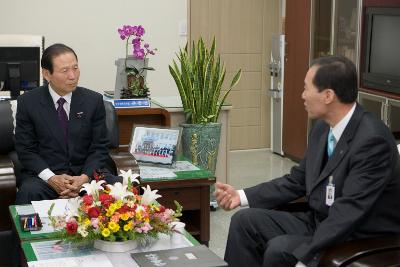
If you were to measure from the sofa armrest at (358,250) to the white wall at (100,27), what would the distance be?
15.2 feet

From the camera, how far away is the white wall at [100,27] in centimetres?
670

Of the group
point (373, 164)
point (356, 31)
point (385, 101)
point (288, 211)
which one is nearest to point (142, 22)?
point (356, 31)

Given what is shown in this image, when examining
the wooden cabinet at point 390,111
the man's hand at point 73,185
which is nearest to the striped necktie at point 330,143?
the man's hand at point 73,185

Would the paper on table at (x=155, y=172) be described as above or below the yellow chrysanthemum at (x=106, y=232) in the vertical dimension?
below

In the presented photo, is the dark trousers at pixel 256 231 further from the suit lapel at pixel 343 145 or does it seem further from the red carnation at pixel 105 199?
the red carnation at pixel 105 199

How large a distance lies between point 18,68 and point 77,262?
274cm

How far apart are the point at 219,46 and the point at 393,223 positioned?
4690 millimetres

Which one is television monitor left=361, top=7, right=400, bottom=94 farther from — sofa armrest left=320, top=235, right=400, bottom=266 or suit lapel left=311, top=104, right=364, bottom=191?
sofa armrest left=320, top=235, right=400, bottom=266

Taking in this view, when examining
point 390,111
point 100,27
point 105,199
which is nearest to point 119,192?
point 105,199

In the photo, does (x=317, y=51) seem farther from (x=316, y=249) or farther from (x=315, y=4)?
(x=316, y=249)

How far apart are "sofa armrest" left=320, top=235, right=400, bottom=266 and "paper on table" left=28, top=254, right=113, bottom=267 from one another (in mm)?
839

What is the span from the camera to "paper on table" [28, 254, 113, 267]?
2664mm

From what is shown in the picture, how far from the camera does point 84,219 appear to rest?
282cm

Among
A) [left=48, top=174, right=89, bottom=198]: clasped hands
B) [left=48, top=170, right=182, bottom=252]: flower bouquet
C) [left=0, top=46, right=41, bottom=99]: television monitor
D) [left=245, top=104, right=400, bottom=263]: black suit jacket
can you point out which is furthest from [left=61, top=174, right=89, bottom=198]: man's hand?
[left=245, top=104, right=400, bottom=263]: black suit jacket
